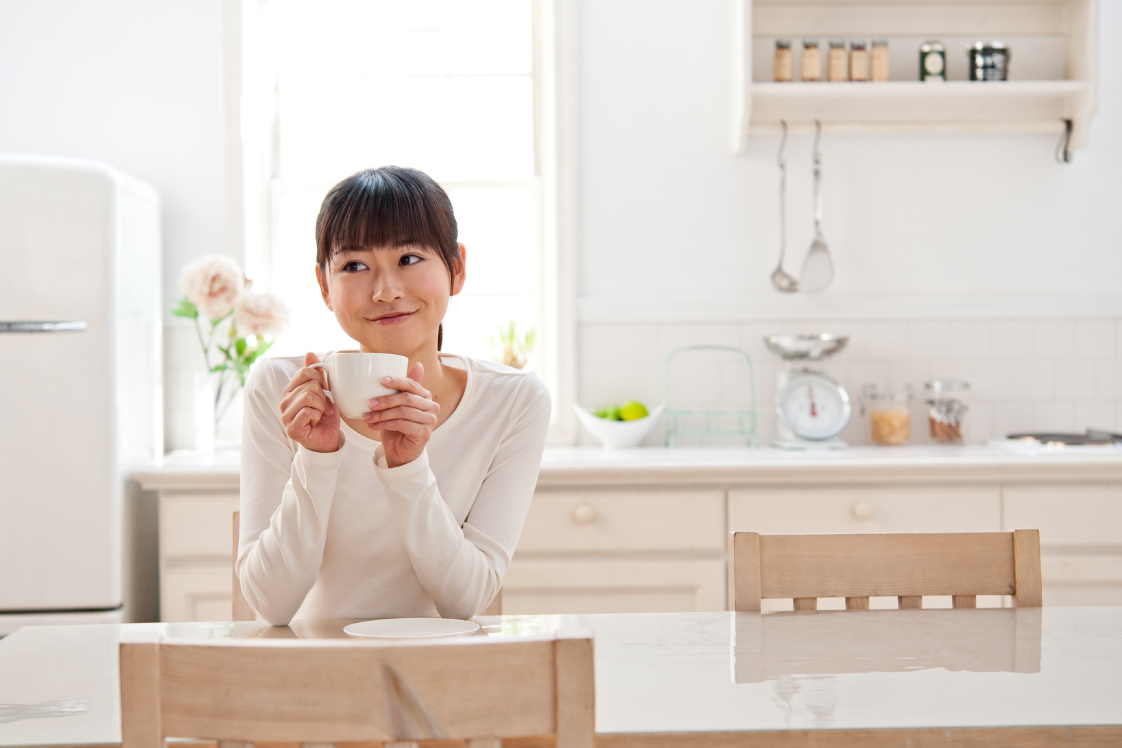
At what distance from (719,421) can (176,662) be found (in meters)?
2.50

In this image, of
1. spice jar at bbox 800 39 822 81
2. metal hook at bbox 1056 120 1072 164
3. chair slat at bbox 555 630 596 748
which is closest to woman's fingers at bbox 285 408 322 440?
chair slat at bbox 555 630 596 748

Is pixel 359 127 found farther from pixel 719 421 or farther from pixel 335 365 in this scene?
pixel 335 365

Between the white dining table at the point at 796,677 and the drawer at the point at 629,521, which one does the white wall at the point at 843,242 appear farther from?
the white dining table at the point at 796,677

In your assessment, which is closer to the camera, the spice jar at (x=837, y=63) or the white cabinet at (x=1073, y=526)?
the white cabinet at (x=1073, y=526)

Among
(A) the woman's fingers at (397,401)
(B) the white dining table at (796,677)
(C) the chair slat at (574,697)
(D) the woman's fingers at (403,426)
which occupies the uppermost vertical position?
(A) the woman's fingers at (397,401)

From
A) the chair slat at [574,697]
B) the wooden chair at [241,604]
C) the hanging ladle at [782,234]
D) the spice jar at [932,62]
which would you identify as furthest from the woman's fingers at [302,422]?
the spice jar at [932,62]

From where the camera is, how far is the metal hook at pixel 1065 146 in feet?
9.66

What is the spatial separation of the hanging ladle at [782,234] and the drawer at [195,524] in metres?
1.75

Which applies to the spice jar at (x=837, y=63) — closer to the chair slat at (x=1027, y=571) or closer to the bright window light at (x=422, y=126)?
the bright window light at (x=422, y=126)

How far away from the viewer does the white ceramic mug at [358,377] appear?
3.32 feet

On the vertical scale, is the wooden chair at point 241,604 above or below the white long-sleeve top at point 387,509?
below

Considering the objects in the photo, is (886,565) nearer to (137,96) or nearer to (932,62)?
(932,62)

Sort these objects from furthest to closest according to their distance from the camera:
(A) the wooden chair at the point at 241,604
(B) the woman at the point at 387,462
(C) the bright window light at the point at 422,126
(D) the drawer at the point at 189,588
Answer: (C) the bright window light at the point at 422,126 → (D) the drawer at the point at 189,588 → (A) the wooden chair at the point at 241,604 → (B) the woman at the point at 387,462

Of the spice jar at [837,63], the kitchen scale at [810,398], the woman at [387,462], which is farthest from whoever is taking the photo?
the spice jar at [837,63]
